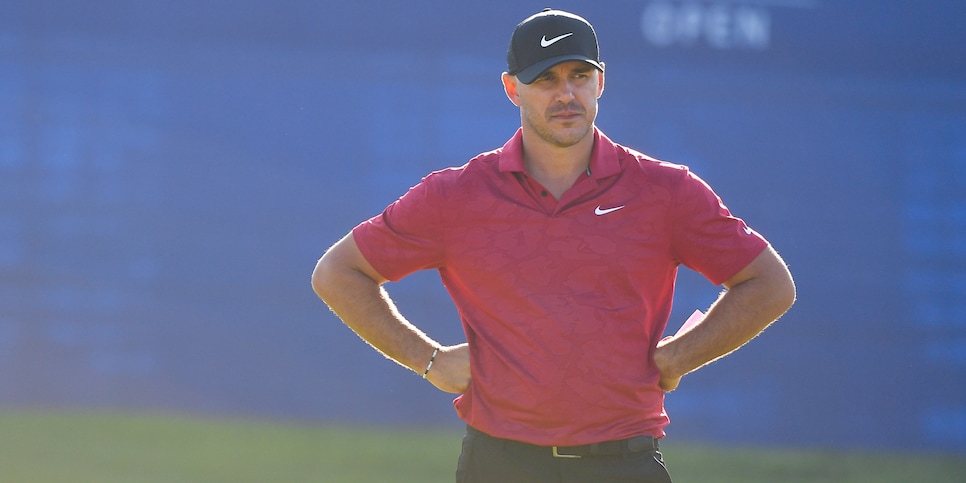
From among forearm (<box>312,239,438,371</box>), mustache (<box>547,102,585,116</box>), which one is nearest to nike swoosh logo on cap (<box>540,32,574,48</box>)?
mustache (<box>547,102,585,116</box>)

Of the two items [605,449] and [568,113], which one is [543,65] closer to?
[568,113]

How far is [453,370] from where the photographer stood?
2238 millimetres

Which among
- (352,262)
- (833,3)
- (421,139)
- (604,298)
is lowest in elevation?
(604,298)

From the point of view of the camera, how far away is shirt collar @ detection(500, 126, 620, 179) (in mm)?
2184

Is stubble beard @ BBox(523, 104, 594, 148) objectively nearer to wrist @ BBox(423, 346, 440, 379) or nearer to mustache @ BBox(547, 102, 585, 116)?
mustache @ BBox(547, 102, 585, 116)

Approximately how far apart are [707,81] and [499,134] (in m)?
0.76

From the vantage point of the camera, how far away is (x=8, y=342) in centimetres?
424

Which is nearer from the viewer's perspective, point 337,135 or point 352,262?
point 352,262

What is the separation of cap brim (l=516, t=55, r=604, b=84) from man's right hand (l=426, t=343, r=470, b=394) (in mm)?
493

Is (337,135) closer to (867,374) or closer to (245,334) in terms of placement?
(245,334)

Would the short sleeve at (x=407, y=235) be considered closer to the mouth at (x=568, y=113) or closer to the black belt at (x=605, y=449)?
the mouth at (x=568, y=113)

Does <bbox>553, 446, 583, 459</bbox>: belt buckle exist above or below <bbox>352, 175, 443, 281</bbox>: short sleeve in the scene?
below

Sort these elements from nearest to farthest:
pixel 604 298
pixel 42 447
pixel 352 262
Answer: pixel 604 298, pixel 352 262, pixel 42 447

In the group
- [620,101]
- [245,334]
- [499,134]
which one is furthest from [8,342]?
[620,101]
